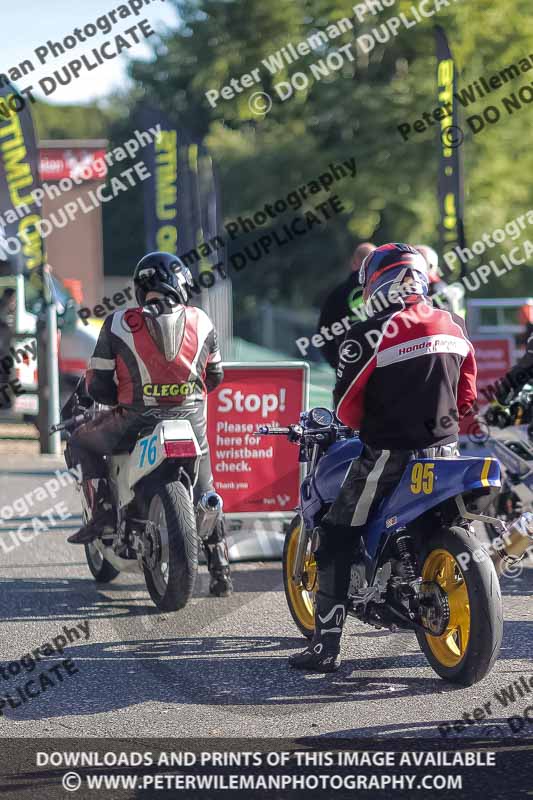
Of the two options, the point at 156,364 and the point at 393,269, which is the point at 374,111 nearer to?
the point at 156,364

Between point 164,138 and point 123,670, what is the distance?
12275mm

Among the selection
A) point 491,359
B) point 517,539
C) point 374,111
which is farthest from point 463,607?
point 374,111

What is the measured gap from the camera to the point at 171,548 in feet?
22.9

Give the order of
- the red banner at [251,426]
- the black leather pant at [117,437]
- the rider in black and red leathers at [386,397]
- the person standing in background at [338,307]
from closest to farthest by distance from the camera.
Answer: the rider in black and red leathers at [386,397]
the black leather pant at [117,437]
the red banner at [251,426]
the person standing in background at [338,307]

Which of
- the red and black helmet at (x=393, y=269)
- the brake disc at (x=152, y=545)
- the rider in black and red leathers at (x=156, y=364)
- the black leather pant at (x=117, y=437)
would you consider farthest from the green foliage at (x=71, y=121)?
the red and black helmet at (x=393, y=269)

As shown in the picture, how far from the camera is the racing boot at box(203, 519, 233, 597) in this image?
770 cm

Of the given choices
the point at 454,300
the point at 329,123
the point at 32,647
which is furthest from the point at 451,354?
the point at 329,123

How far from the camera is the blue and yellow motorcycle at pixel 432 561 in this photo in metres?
5.45

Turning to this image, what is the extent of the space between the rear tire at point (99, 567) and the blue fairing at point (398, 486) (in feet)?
7.35

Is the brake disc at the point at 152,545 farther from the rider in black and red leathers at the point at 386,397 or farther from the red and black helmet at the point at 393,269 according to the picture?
the red and black helmet at the point at 393,269

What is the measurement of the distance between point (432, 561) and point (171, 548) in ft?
5.78

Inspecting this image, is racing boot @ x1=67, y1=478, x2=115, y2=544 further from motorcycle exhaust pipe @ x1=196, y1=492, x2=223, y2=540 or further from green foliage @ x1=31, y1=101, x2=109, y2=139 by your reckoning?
green foliage @ x1=31, y1=101, x2=109, y2=139

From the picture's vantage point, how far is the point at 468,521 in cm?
570

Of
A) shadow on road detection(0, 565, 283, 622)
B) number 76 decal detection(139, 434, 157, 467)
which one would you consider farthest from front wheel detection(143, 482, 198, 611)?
shadow on road detection(0, 565, 283, 622)
